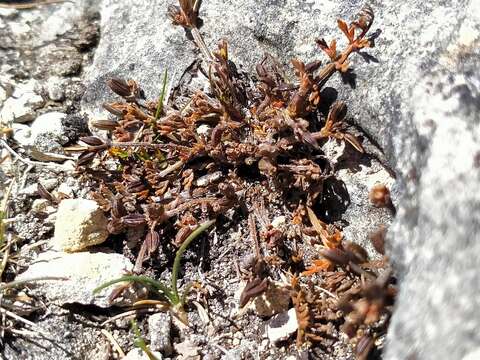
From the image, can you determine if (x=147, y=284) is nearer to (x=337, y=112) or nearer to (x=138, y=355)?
(x=138, y=355)

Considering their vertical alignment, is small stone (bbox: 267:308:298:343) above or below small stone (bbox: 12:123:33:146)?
above

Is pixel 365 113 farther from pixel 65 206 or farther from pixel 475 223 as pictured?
pixel 65 206

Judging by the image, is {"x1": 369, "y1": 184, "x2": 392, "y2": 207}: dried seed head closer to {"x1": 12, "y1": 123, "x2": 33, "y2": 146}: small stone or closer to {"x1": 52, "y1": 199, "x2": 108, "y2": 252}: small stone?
{"x1": 52, "y1": 199, "x2": 108, "y2": 252}: small stone

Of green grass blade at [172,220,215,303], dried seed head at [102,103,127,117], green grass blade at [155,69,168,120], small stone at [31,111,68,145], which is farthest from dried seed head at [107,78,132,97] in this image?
green grass blade at [172,220,215,303]

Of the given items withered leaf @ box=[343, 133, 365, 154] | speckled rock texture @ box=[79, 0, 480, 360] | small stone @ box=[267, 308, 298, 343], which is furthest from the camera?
withered leaf @ box=[343, 133, 365, 154]

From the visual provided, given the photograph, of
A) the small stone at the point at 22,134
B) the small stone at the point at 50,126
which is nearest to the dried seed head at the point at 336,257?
the small stone at the point at 50,126

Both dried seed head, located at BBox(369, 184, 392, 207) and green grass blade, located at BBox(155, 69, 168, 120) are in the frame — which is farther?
green grass blade, located at BBox(155, 69, 168, 120)

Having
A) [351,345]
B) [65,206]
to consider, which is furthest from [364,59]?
[65,206]
